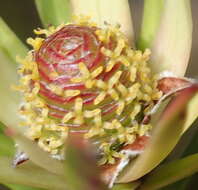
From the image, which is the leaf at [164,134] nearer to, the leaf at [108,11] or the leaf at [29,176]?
the leaf at [29,176]

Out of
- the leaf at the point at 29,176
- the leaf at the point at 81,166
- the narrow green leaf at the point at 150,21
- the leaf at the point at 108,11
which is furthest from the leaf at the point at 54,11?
the leaf at the point at 81,166

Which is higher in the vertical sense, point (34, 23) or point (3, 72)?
point (3, 72)

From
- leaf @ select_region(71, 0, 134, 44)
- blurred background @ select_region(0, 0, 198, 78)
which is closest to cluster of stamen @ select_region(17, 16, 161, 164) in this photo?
leaf @ select_region(71, 0, 134, 44)

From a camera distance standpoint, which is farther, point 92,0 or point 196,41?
point 196,41

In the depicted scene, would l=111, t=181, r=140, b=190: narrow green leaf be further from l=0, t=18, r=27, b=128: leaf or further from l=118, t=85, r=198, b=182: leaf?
l=0, t=18, r=27, b=128: leaf

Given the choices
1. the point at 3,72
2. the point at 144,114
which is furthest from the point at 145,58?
the point at 3,72

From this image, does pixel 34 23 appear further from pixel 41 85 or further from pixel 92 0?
pixel 41 85

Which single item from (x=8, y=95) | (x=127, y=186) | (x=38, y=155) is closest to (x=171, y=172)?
(x=127, y=186)
